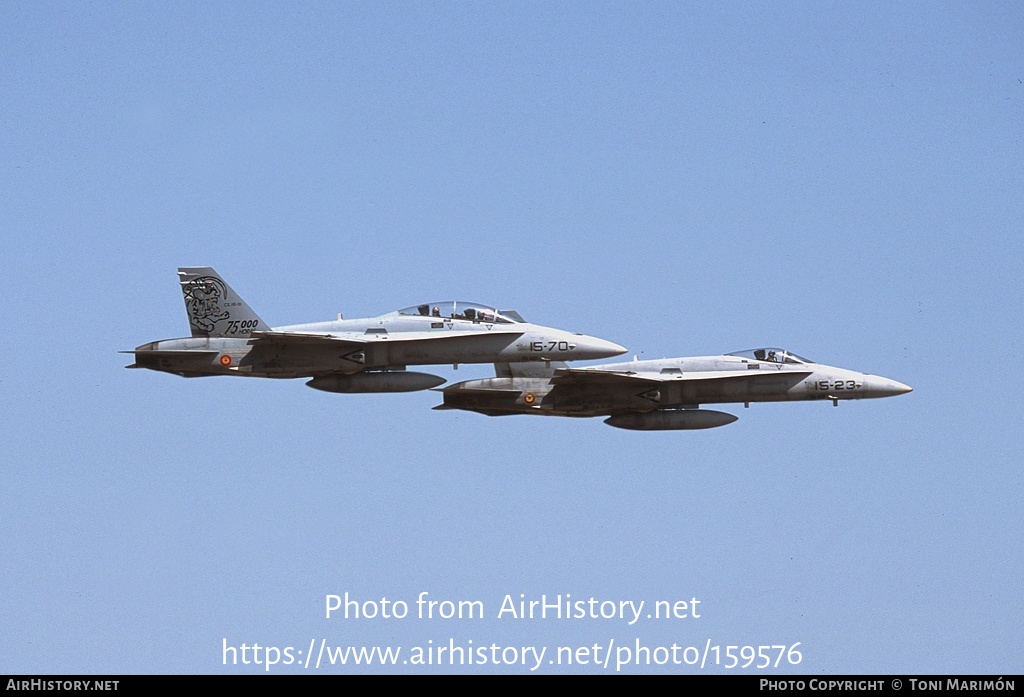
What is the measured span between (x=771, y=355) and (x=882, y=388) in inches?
135

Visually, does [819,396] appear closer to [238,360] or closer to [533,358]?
[533,358]

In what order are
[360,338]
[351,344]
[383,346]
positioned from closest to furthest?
[351,344], [360,338], [383,346]

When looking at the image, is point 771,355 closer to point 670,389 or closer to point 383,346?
point 670,389

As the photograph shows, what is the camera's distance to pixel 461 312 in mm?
54844

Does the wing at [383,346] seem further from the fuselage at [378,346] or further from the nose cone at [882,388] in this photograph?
the nose cone at [882,388]

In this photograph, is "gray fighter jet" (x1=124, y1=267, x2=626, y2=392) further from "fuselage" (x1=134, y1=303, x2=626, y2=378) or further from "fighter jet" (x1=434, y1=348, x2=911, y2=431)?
"fighter jet" (x1=434, y1=348, x2=911, y2=431)

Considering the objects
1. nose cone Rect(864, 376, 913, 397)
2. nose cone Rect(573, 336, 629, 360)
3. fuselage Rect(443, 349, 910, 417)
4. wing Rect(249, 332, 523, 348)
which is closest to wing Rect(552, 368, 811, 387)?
fuselage Rect(443, 349, 910, 417)

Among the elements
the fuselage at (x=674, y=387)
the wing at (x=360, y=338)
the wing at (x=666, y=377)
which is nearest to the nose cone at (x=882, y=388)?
the fuselage at (x=674, y=387)

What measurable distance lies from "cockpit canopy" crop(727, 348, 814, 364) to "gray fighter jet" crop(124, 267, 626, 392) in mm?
4044

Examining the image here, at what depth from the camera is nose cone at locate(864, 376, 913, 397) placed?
56125 millimetres

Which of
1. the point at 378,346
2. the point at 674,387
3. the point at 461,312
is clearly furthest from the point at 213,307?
the point at 674,387

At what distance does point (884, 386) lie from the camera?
56.2 m
